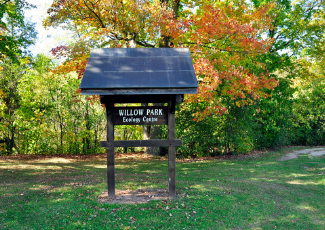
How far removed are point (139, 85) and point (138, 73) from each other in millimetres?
570

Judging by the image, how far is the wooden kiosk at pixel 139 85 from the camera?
5941 millimetres

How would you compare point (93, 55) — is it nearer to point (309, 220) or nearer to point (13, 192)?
point (13, 192)

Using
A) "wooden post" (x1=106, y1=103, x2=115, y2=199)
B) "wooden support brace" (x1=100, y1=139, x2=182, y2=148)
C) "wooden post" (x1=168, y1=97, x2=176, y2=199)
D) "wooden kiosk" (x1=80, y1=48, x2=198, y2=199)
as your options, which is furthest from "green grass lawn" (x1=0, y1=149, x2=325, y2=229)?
"wooden support brace" (x1=100, y1=139, x2=182, y2=148)

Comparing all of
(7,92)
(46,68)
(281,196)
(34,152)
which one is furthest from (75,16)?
(281,196)

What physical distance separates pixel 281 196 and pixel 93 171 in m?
7.43

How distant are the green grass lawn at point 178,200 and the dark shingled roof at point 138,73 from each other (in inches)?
110

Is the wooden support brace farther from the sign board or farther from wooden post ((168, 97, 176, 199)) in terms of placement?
the sign board

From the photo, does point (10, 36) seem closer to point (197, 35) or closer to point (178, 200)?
point (197, 35)

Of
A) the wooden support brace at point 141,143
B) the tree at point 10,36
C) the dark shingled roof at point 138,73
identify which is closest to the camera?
the dark shingled roof at point 138,73

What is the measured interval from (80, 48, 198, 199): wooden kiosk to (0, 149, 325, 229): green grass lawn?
0.97 m

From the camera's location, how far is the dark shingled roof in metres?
5.93

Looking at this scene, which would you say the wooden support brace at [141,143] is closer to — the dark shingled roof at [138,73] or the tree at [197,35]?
the dark shingled roof at [138,73]

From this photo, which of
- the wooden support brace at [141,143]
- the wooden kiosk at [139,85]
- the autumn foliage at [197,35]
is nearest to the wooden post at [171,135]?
the wooden kiosk at [139,85]

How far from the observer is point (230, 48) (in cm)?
1241
